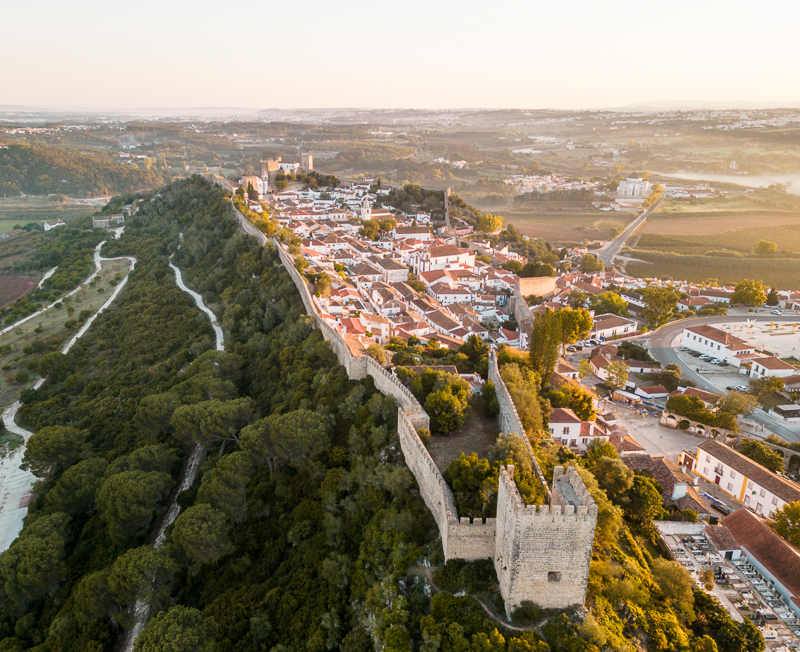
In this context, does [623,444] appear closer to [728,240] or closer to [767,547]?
[767,547]

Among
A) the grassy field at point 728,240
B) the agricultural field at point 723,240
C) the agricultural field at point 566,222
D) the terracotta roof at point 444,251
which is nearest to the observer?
the terracotta roof at point 444,251

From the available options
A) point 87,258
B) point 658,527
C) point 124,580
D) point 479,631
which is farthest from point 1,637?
point 87,258

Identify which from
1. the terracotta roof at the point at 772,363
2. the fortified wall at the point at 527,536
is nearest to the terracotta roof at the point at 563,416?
the fortified wall at the point at 527,536

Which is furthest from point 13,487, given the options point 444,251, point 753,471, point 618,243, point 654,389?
point 618,243

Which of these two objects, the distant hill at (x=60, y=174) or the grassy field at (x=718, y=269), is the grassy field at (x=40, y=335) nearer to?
the grassy field at (x=718, y=269)

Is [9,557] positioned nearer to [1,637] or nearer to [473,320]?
[1,637]

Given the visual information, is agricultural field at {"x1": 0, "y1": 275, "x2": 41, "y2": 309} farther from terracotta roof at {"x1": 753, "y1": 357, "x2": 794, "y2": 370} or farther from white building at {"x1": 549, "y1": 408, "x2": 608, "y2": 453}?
terracotta roof at {"x1": 753, "y1": 357, "x2": 794, "y2": 370}

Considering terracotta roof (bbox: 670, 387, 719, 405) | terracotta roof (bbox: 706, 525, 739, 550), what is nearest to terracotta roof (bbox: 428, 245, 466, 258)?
terracotta roof (bbox: 670, 387, 719, 405)
